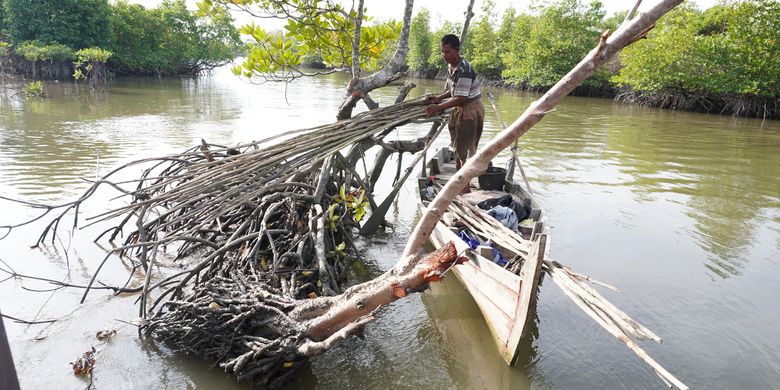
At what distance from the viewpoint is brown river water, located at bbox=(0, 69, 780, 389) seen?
12.1 feet

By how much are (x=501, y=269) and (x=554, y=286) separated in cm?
179

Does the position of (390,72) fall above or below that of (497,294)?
above

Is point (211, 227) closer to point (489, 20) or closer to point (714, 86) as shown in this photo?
point (714, 86)

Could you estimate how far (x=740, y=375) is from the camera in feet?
12.3

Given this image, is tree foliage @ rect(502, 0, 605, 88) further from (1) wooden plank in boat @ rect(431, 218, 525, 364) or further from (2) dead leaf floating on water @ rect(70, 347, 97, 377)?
(2) dead leaf floating on water @ rect(70, 347, 97, 377)

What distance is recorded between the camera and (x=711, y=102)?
19.8 m

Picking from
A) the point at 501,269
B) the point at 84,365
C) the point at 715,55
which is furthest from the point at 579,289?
the point at 715,55

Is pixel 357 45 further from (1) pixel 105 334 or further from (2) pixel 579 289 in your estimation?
(1) pixel 105 334

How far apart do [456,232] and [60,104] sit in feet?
56.8

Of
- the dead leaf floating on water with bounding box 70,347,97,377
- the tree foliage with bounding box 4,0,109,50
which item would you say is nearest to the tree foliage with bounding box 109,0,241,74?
the tree foliage with bounding box 4,0,109,50

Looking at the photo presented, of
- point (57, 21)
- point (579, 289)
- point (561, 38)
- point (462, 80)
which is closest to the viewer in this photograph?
point (579, 289)

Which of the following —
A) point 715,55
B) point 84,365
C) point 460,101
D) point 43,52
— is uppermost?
point 715,55

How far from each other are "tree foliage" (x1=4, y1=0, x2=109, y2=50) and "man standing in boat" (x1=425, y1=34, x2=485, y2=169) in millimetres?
27276

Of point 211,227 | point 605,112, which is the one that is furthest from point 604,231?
point 605,112
